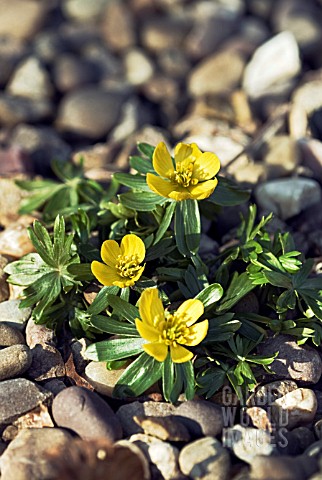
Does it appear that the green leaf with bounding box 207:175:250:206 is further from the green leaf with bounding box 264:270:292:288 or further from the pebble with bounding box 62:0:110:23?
the pebble with bounding box 62:0:110:23

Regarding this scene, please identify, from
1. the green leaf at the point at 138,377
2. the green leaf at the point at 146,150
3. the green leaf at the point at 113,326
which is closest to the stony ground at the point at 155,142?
the green leaf at the point at 138,377

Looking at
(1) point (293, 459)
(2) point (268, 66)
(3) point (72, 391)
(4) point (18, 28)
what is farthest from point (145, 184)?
(4) point (18, 28)

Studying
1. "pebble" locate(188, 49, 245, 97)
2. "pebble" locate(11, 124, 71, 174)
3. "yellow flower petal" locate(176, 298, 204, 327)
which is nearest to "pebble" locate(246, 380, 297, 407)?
"yellow flower petal" locate(176, 298, 204, 327)

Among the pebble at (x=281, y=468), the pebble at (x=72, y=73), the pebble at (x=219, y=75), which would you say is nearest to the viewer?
the pebble at (x=281, y=468)

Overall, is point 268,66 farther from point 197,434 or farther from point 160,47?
point 197,434

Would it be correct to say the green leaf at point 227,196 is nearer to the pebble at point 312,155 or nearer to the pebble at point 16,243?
the pebble at point 16,243

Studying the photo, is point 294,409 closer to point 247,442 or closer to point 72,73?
point 247,442
